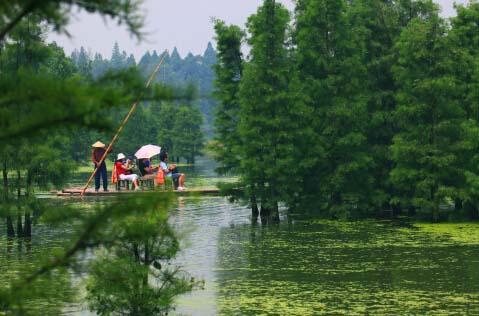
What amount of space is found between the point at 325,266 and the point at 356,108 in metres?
12.7

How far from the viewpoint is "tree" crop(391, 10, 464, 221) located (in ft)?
119

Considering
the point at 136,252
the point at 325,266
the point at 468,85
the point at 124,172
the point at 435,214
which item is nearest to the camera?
the point at 136,252

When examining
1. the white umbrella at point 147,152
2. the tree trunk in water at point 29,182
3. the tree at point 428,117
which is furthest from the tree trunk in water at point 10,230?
the tree at point 428,117

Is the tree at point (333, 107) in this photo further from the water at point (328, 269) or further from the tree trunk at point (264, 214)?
Answer: the water at point (328, 269)

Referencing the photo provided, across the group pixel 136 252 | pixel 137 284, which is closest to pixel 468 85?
pixel 136 252

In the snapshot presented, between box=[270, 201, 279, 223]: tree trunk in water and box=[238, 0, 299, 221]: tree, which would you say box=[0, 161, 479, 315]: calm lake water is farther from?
box=[238, 0, 299, 221]: tree

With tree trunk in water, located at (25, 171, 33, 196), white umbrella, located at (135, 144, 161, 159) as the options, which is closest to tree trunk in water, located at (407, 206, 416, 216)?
white umbrella, located at (135, 144, 161, 159)

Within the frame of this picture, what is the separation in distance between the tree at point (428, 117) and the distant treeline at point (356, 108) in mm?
52

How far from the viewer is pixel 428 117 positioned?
1476 inches

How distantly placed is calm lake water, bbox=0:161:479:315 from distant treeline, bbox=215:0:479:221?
1736mm

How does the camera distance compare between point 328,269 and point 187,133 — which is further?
point 187,133

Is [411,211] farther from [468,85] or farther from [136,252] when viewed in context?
[136,252]

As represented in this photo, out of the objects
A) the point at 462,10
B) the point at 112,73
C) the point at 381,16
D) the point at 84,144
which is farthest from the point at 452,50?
the point at 84,144

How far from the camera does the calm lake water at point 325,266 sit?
70.1 feet
